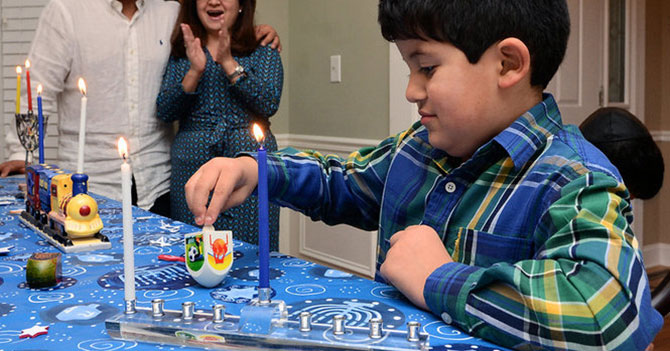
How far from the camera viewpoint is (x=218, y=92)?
89.7 inches

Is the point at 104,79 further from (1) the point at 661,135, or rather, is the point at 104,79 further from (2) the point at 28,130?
(1) the point at 661,135

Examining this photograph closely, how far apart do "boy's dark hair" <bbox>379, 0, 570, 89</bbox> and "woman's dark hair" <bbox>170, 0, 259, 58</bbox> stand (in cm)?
145

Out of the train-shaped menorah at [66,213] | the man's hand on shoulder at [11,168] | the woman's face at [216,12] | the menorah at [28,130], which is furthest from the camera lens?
the woman's face at [216,12]

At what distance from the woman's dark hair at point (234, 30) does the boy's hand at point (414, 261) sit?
160 cm

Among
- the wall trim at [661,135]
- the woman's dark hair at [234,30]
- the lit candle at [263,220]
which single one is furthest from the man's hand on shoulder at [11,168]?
the wall trim at [661,135]

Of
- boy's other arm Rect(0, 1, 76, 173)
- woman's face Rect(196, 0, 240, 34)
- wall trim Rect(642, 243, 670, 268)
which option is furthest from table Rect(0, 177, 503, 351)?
wall trim Rect(642, 243, 670, 268)

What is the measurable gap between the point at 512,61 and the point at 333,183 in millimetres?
446

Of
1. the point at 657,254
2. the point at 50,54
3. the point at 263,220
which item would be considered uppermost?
the point at 50,54

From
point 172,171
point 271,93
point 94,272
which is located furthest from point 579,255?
point 172,171

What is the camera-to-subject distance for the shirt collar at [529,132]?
2.85 feet

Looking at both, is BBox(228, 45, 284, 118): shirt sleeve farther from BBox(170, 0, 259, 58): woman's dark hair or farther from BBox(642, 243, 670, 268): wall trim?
BBox(642, 243, 670, 268): wall trim

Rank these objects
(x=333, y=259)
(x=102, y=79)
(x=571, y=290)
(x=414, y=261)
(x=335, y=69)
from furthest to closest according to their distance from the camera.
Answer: (x=333, y=259)
(x=335, y=69)
(x=102, y=79)
(x=414, y=261)
(x=571, y=290)

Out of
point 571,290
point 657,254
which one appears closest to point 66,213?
point 571,290

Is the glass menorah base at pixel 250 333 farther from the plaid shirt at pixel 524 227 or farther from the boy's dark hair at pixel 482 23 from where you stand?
the boy's dark hair at pixel 482 23
